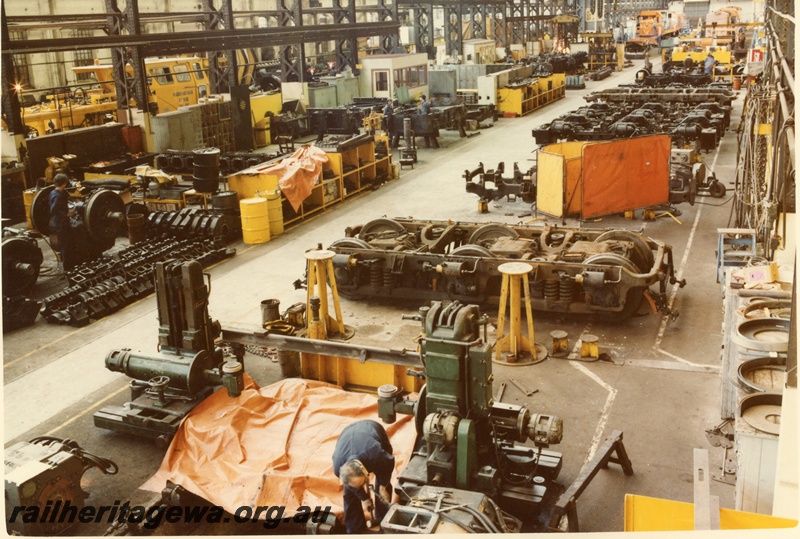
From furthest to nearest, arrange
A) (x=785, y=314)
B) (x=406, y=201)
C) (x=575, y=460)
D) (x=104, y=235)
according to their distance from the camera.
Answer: (x=406, y=201) < (x=104, y=235) < (x=575, y=460) < (x=785, y=314)

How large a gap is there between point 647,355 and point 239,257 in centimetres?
705

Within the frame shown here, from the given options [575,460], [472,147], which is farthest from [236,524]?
[472,147]

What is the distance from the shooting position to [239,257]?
12914mm

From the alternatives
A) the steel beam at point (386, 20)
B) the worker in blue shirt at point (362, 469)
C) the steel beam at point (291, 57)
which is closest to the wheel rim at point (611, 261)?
the worker in blue shirt at point (362, 469)

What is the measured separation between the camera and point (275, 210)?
46.1 ft

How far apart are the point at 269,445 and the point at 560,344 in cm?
369

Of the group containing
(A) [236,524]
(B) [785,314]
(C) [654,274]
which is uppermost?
(B) [785,314]

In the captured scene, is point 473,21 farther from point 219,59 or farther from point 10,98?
point 10,98

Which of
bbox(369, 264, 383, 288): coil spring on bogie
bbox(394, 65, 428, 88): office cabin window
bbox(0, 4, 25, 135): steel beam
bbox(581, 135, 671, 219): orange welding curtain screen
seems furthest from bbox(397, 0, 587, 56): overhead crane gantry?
bbox(369, 264, 383, 288): coil spring on bogie

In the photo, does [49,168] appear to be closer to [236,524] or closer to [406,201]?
→ [406,201]

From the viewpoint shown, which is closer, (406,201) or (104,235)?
(104,235)

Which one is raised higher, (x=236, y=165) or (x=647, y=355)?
(x=236, y=165)

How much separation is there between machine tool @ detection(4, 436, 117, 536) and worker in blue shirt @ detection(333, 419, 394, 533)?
7.25ft

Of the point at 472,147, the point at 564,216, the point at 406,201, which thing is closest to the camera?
the point at 564,216
